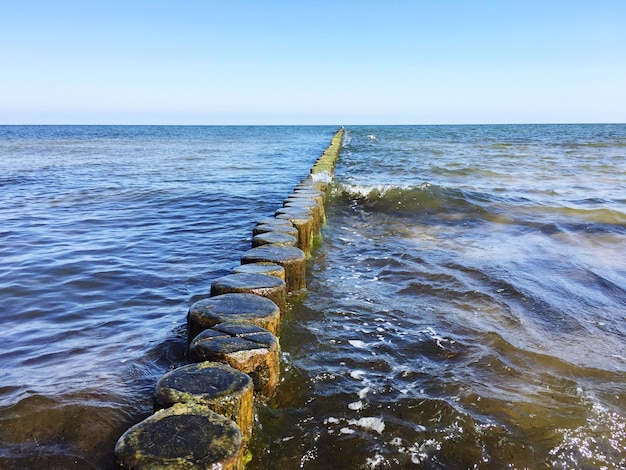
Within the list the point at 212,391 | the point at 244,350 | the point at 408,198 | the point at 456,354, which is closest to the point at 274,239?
the point at 456,354

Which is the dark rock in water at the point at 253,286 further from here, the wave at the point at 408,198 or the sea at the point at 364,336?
the wave at the point at 408,198

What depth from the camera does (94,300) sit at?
16.4 feet

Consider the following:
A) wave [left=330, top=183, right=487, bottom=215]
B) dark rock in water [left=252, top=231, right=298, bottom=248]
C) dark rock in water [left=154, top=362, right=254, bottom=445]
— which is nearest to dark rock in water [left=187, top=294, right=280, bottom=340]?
dark rock in water [left=154, top=362, right=254, bottom=445]

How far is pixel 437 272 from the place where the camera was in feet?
19.3

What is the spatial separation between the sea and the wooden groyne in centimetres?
35

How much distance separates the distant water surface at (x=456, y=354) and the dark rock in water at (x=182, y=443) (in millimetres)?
616

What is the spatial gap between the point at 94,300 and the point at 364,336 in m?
2.95

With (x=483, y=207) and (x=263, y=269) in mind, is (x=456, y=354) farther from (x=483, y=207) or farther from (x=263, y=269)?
(x=483, y=207)

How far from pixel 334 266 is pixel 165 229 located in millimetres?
3886

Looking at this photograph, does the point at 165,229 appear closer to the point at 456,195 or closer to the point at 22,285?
the point at 22,285

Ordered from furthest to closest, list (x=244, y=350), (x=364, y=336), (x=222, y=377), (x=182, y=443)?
(x=364, y=336), (x=244, y=350), (x=222, y=377), (x=182, y=443)

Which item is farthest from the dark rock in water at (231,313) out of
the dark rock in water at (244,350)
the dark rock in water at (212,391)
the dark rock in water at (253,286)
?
the dark rock in water at (212,391)

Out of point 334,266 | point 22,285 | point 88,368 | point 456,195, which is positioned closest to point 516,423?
point 88,368

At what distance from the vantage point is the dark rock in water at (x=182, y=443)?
188 centimetres
